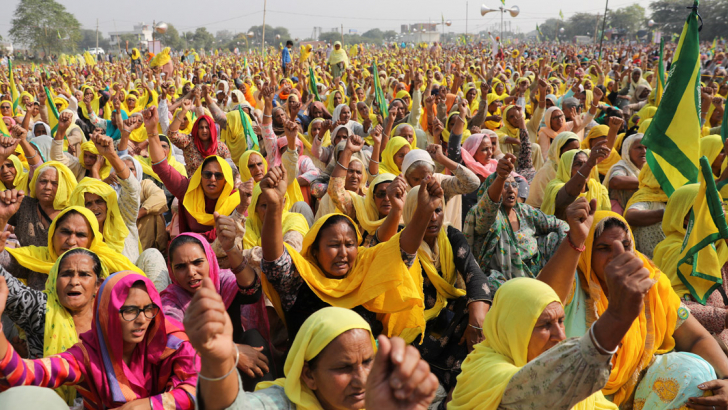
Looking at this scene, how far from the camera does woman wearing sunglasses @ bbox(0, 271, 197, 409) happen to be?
207 centimetres

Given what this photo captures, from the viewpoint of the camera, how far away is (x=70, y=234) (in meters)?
3.08

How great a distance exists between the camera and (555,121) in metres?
6.31

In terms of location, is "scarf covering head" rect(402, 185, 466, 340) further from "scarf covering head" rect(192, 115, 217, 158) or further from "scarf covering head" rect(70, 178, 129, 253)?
"scarf covering head" rect(192, 115, 217, 158)

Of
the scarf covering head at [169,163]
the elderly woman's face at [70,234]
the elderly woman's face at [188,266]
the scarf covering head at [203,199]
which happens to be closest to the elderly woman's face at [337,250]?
the elderly woman's face at [188,266]

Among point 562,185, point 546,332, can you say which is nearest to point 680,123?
point 562,185

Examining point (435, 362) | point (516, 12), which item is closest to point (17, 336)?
point (435, 362)

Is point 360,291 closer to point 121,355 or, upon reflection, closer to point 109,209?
point 121,355

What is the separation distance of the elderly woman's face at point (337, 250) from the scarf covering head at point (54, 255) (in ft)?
3.56

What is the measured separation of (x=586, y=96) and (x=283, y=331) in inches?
289

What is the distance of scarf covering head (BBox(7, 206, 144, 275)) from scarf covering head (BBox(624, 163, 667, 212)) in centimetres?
339

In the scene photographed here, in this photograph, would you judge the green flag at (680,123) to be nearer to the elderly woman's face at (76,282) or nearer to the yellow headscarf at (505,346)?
the yellow headscarf at (505,346)

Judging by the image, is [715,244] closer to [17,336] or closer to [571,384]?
[571,384]

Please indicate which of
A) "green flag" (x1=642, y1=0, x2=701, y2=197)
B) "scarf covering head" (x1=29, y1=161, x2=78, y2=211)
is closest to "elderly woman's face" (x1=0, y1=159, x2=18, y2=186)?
"scarf covering head" (x1=29, y1=161, x2=78, y2=211)

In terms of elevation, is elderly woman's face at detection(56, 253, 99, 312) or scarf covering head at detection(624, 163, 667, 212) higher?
scarf covering head at detection(624, 163, 667, 212)
